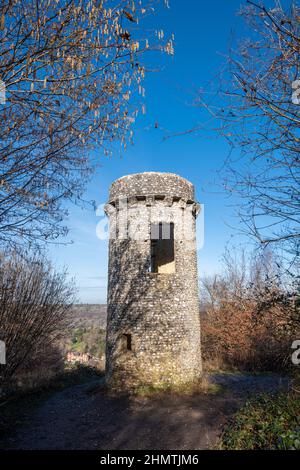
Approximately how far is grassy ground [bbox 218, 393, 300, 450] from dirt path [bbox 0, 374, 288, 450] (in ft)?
2.07

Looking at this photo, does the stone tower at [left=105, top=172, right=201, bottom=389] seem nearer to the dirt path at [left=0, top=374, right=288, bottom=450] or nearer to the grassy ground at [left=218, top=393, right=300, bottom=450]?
the dirt path at [left=0, top=374, right=288, bottom=450]

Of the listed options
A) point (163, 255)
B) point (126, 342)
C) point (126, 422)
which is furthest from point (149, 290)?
point (163, 255)

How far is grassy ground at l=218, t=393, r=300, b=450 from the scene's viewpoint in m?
4.61

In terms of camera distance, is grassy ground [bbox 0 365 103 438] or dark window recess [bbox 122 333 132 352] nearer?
grassy ground [bbox 0 365 103 438]

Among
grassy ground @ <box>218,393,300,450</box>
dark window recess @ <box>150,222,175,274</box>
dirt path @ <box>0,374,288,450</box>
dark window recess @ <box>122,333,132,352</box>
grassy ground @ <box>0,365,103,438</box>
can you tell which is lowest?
grassy ground @ <box>0,365,103,438</box>

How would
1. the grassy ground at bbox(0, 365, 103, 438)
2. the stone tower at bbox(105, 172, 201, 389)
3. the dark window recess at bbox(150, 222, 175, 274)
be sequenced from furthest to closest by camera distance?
the dark window recess at bbox(150, 222, 175, 274), the stone tower at bbox(105, 172, 201, 389), the grassy ground at bbox(0, 365, 103, 438)

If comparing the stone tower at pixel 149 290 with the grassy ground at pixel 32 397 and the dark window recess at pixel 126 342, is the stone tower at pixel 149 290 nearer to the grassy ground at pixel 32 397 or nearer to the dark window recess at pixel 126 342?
the dark window recess at pixel 126 342

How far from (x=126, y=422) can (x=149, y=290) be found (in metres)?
3.85

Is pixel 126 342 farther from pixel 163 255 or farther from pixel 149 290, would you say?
pixel 163 255

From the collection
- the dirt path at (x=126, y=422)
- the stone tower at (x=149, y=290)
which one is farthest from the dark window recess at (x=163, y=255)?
the dirt path at (x=126, y=422)

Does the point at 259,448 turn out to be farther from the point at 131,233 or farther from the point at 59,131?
the point at 131,233

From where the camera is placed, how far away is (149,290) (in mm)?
10320

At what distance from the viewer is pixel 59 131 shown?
13.7 ft

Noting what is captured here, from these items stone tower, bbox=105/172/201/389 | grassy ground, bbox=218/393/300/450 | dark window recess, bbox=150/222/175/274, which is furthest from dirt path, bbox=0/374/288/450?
dark window recess, bbox=150/222/175/274
